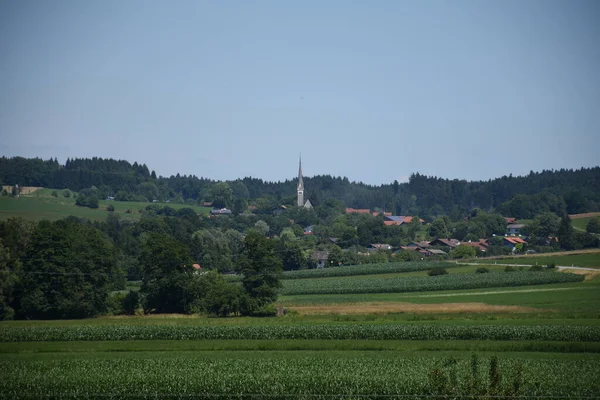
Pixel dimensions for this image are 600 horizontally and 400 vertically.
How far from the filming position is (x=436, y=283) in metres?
87.7

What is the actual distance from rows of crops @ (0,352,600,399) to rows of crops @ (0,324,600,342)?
22.1ft

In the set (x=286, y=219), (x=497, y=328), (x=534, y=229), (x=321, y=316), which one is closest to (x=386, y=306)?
(x=321, y=316)

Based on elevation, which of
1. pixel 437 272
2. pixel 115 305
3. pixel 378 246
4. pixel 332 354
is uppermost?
pixel 378 246

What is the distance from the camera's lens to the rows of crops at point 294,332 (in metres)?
48.1

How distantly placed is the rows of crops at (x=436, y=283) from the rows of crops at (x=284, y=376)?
4385 cm

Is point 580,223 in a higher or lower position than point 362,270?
higher

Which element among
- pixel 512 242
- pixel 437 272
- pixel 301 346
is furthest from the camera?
pixel 512 242

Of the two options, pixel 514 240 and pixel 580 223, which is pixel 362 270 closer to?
pixel 514 240

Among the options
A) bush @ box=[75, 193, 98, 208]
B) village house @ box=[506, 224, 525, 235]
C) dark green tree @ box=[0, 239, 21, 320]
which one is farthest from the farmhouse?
bush @ box=[75, 193, 98, 208]

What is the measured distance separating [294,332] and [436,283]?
40.0m

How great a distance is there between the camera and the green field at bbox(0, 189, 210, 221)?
5420 inches

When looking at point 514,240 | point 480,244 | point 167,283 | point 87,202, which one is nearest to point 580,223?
point 514,240

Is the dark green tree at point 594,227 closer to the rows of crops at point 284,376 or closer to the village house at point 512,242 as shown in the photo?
the village house at point 512,242

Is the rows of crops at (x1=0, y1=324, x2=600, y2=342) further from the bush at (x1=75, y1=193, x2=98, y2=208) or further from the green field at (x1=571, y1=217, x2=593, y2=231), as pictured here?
the bush at (x1=75, y1=193, x2=98, y2=208)
